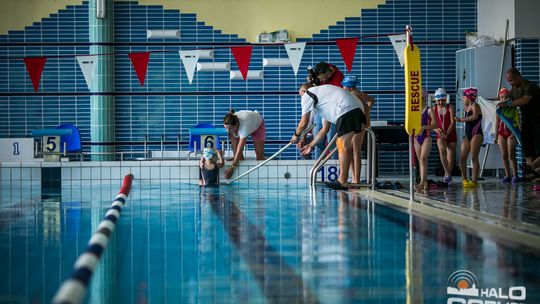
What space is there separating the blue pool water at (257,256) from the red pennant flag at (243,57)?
7.61 m

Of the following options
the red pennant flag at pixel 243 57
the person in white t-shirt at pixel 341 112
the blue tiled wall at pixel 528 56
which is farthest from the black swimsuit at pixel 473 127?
the red pennant flag at pixel 243 57

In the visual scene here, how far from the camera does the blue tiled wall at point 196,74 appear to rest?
1747 cm

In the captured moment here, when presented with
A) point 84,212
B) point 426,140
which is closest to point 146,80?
point 426,140

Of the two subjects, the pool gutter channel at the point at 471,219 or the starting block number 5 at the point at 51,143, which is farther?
the starting block number 5 at the point at 51,143

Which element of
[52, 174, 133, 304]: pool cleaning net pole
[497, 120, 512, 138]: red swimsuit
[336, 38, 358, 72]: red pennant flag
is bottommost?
[52, 174, 133, 304]: pool cleaning net pole

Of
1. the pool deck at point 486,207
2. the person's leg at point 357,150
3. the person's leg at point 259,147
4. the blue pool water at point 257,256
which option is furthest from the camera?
the person's leg at point 259,147

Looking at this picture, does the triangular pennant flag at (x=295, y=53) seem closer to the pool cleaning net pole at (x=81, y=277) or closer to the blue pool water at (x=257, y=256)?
the blue pool water at (x=257, y=256)

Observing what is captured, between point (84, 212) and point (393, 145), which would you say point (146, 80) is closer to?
point (393, 145)

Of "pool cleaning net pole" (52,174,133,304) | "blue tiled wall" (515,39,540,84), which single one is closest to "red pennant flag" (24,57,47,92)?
"blue tiled wall" (515,39,540,84)

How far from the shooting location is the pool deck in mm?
6312

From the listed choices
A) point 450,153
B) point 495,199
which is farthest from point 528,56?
point 495,199

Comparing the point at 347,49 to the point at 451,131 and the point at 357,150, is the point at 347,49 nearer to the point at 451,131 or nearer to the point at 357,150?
the point at 451,131

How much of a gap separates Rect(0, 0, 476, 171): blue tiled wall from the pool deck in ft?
18.7

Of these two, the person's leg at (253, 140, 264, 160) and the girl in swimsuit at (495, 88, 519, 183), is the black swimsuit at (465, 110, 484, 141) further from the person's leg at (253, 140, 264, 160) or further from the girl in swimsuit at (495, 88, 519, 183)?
the person's leg at (253, 140, 264, 160)
